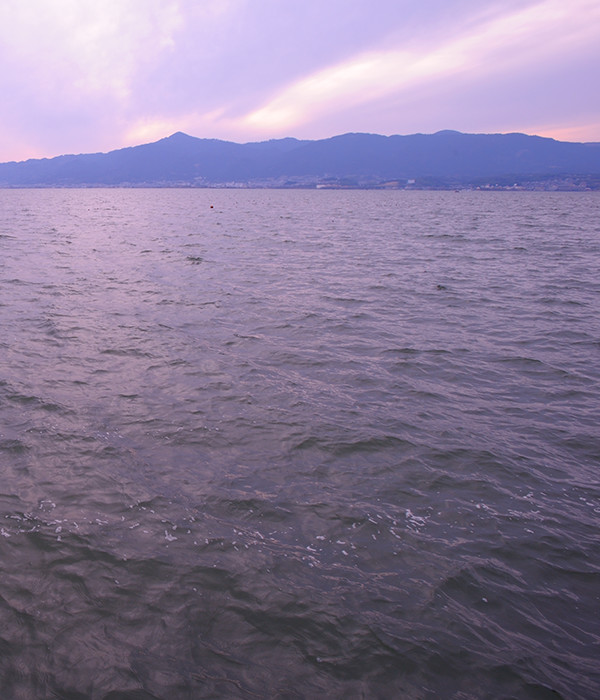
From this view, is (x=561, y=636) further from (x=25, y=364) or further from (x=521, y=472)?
(x=25, y=364)

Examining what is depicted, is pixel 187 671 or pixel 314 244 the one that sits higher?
pixel 314 244

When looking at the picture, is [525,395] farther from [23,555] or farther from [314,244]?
[314,244]

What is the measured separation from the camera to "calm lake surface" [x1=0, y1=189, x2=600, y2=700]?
5.58 m

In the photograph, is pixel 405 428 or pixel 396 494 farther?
pixel 405 428

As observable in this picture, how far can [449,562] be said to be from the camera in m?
7.09

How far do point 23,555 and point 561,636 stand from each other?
779 cm

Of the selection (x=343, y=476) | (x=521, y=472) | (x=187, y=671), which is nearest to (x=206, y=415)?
(x=343, y=476)

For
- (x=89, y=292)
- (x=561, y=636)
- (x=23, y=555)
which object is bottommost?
(x=561, y=636)

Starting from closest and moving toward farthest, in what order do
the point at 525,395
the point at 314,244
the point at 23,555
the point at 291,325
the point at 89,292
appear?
the point at 23,555 → the point at 525,395 → the point at 291,325 → the point at 89,292 → the point at 314,244

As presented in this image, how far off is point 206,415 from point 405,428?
492 cm

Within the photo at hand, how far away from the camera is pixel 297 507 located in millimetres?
8297

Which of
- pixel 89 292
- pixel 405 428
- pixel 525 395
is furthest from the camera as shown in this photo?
pixel 89 292

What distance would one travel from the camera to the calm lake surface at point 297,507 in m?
5.58

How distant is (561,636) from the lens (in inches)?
234
